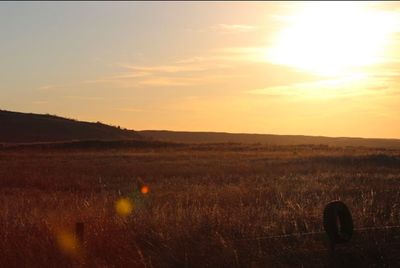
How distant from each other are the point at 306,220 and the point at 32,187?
13760 millimetres

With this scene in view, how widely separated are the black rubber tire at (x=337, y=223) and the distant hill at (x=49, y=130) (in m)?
85.3

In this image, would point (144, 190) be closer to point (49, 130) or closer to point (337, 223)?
point (337, 223)

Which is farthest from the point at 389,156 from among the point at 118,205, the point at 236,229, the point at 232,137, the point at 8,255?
the point at 232,137

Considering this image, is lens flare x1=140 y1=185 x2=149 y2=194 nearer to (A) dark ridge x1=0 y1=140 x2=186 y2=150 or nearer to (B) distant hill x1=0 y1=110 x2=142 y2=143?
(A) dark ridge x1=0 y1=140 x2=186 y2=150

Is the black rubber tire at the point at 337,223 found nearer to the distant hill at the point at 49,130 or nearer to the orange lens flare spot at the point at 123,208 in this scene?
the orange lens flare spot at the point at 123,208

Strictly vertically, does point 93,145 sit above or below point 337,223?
above

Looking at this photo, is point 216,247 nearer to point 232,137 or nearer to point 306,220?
point 306,220

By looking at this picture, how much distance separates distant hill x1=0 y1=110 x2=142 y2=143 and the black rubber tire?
85.3 m

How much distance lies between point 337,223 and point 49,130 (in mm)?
93665

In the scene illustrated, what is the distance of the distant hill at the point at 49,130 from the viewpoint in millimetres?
94000

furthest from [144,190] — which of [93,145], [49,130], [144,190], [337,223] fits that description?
[49,130]

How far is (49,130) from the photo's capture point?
9900cm

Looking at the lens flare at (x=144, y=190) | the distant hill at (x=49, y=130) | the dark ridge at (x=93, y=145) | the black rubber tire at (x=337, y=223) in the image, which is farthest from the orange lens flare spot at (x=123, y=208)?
the distant hill at (x=49, y=130)

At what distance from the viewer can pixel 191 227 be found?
9492 mm
